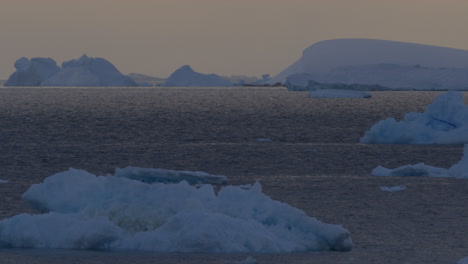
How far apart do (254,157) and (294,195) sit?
8.41m

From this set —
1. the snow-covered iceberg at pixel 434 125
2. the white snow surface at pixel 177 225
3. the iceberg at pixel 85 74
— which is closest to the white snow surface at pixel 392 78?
the iceberg at pixel 85 74

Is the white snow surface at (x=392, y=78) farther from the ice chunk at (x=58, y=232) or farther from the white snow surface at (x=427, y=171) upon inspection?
the ice chunk at (x=58, y=232)

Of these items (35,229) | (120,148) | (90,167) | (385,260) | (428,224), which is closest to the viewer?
(385,260)

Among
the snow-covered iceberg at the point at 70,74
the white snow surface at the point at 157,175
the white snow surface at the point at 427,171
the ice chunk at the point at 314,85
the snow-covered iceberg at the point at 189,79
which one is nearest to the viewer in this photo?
the white snow surface at the point at 157,175

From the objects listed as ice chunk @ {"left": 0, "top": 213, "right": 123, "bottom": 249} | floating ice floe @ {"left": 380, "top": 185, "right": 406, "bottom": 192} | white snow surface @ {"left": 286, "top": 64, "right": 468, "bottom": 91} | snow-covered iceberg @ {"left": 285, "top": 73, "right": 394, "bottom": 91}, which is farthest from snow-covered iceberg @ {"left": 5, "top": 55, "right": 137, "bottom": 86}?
ice chunk @ {"left": 0, "top": 213, "right": 123, "bottom": 249}

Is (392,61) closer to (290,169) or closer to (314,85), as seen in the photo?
(314,85)

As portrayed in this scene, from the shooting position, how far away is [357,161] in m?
22.5

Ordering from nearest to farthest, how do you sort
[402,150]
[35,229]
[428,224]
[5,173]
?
[35,229] → [428,224] → [5,173] → [402,150]

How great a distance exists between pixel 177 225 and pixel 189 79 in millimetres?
126008

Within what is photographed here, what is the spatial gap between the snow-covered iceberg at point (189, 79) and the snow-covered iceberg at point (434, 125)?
10595 cm

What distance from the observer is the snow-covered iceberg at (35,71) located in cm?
11838

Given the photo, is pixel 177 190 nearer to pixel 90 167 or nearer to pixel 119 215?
pixel 119 215

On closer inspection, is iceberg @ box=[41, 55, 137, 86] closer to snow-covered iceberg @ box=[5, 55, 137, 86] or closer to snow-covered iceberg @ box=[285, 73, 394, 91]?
snow-covered iceberg @ box=[5, 55, 137, 86]

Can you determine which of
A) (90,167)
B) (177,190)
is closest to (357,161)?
(90,167)
